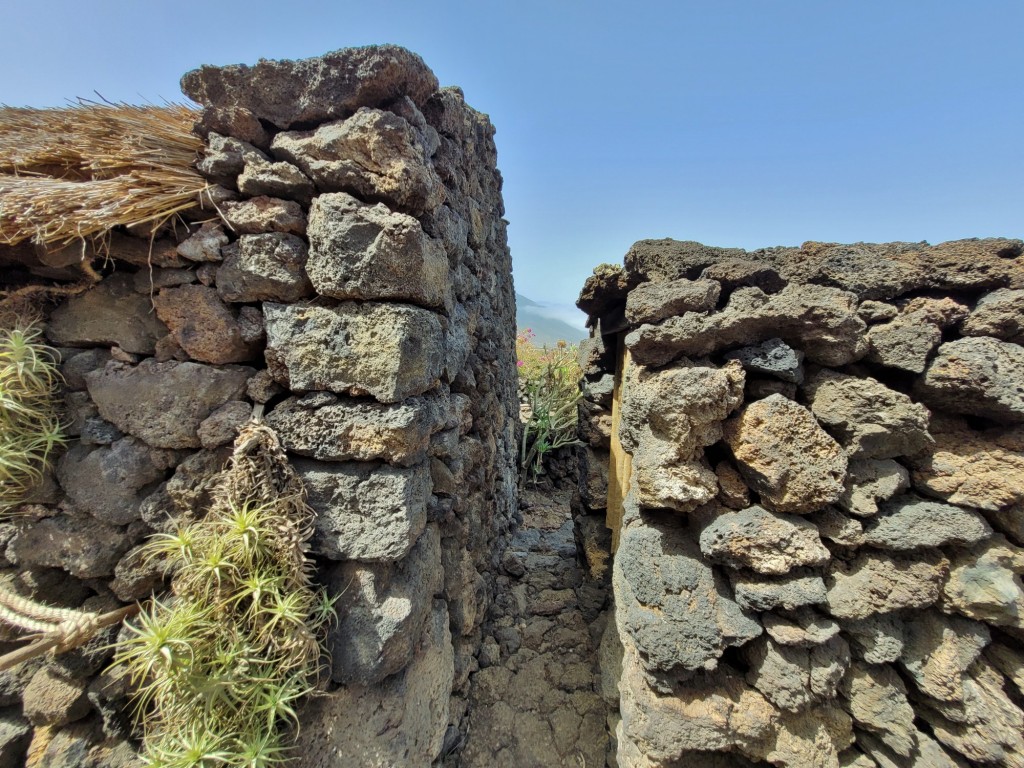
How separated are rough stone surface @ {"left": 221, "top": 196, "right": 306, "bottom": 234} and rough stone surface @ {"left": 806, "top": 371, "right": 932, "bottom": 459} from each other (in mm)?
2036

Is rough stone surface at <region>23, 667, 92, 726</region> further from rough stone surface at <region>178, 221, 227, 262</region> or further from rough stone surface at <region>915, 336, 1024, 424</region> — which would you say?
rough stone surface at <region>915, 336, 1024, 424</region>

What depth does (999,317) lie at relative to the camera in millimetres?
1498

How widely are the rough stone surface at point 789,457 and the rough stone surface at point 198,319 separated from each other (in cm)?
189

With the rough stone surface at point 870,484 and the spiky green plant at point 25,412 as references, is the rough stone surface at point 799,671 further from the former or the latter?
the spiky green plant at point 25,412

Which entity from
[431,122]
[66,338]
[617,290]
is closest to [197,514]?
[66,338]

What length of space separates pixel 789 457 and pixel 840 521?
33 centimetres

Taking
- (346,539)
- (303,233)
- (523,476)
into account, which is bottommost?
(523,476)

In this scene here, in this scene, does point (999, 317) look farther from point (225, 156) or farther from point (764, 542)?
point (225, 156)

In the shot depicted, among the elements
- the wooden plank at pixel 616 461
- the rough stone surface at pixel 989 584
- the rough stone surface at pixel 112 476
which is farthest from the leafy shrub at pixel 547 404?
the rough stone surface at pixel 112 476

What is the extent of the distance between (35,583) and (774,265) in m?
3.01

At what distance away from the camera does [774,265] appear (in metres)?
1.73

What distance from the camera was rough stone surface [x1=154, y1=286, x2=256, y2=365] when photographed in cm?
138

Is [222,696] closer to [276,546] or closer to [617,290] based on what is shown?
[276,546]

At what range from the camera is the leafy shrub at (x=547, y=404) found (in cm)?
586
